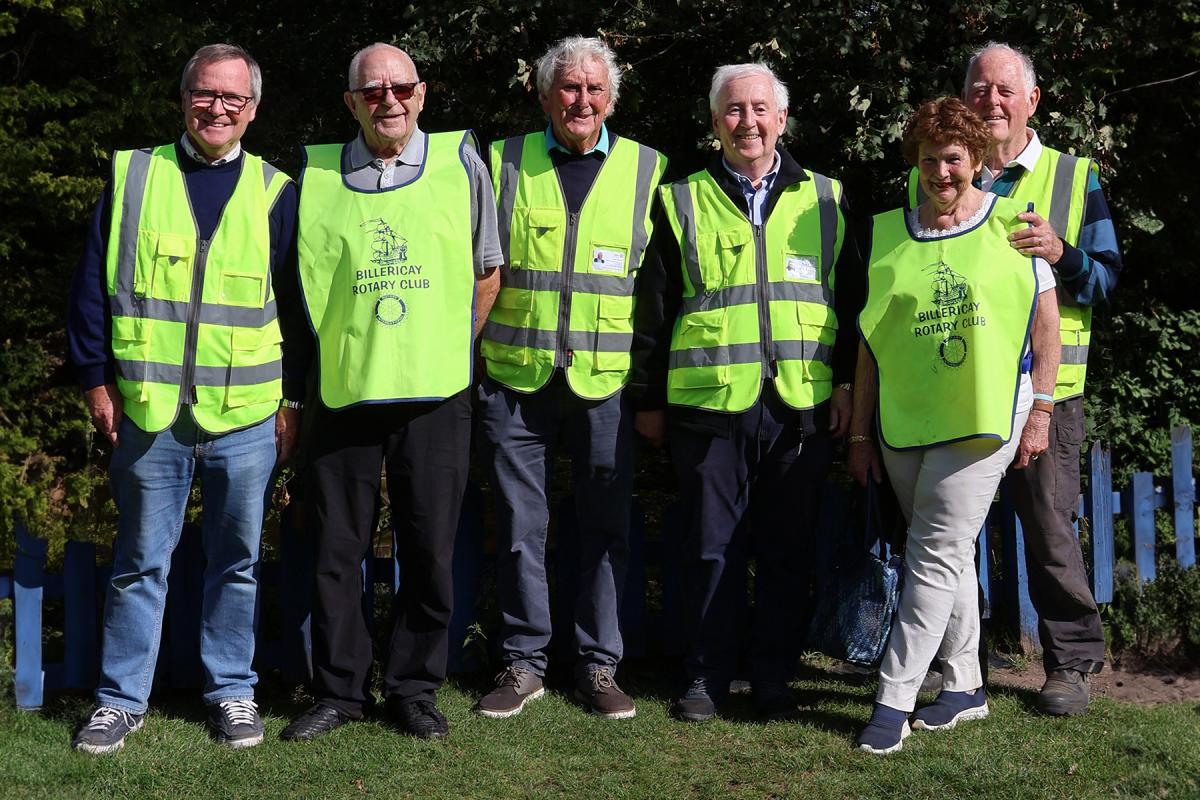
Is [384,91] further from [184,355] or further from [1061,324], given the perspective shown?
[1061,324]

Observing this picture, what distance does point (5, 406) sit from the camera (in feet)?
26.8

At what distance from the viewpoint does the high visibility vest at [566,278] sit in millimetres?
4766

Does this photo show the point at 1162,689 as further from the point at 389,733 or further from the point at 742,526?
the point at 389,733

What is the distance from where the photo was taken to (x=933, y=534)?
14.5 ft

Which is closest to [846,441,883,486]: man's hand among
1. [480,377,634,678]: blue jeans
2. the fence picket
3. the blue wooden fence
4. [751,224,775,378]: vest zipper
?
[751,224,775,378]: vest zipper

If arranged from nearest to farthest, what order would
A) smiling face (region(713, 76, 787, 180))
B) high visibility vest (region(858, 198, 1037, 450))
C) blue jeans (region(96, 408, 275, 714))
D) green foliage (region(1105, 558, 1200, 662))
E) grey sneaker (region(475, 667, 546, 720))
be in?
high visibility vest (region(858, 198, 1037, 450)), blue jeans (region(96, 408, 275, 714)), smiling face (region(713, 76, 787, 180)), grey sneaker (region(475, 667, 546, 720)), green foliage (region(1105, 558, 1200, 662))

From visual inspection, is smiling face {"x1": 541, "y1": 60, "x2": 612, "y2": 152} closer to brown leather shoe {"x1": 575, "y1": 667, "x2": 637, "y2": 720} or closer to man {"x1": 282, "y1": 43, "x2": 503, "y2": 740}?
man {"x1": 282, "y1": 43, "x2": 503, "y2": 740}

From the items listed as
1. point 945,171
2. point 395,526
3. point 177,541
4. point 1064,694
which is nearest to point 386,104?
point 395,526

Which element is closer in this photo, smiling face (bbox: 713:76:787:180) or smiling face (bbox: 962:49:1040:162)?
smiling face (bbox: 713:76:787:180)

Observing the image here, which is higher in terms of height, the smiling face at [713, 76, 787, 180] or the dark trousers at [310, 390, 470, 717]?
the smiling face at [713, 76, 787, 180]

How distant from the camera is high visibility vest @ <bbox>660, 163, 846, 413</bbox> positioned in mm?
4652

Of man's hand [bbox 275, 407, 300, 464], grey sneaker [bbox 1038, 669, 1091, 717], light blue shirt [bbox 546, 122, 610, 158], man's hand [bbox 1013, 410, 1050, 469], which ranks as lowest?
grey sneaker [bbox 1038, 669, 1091, 717]

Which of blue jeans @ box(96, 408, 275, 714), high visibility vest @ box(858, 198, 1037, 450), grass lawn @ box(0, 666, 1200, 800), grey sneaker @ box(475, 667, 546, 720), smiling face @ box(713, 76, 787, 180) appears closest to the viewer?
grass lawn @ box(0, 666, 1200, 800)

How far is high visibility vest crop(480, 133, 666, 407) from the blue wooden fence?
2.51ft
